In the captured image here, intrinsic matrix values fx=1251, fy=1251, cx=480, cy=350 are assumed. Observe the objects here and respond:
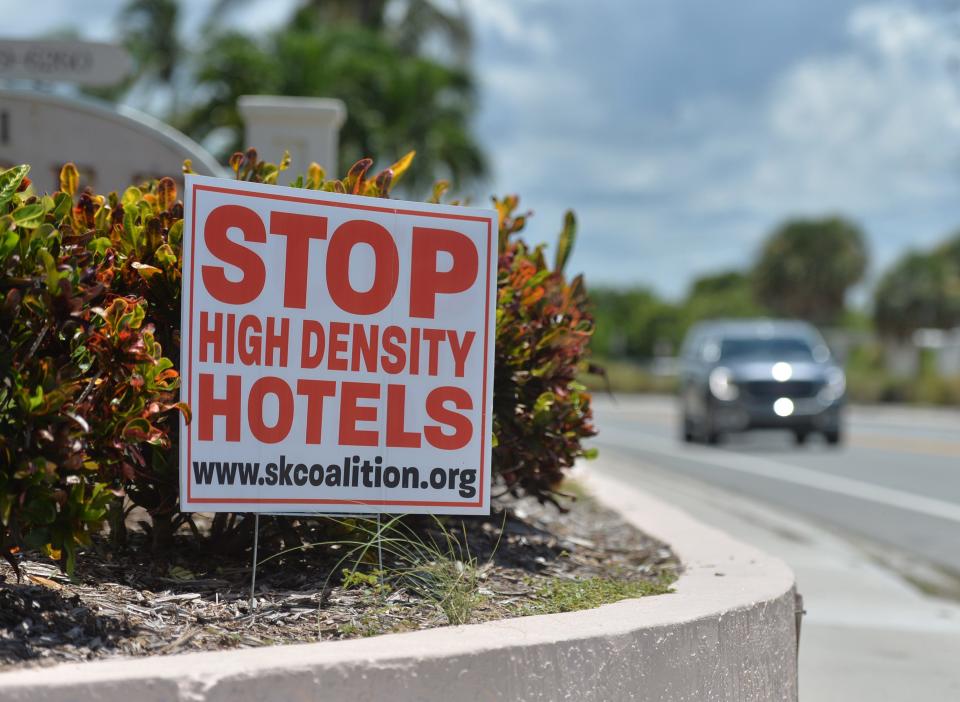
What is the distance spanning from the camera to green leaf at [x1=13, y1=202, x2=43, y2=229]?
363 centimetres

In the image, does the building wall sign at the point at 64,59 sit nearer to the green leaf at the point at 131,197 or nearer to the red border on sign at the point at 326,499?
the green leaf at the point at 131,197

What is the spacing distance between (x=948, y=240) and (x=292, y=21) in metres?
73.7

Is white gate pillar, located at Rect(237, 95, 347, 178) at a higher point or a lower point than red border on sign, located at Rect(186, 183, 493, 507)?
higher

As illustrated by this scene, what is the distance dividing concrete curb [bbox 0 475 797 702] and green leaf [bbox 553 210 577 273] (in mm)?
1933

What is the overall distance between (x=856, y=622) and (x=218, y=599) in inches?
165

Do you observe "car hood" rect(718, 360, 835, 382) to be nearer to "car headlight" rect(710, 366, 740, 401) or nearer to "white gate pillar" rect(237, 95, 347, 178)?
"car headlight" rect(710, 366, 740, 401)

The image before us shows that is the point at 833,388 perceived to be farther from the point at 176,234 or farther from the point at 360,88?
the point at 176,234

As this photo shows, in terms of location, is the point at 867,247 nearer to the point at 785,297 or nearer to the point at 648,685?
the point at 785,297

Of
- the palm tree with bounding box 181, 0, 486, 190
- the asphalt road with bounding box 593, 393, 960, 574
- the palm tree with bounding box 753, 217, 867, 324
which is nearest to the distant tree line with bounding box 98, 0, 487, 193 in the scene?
the palm tree with bounding box 181, 0, 486, 190

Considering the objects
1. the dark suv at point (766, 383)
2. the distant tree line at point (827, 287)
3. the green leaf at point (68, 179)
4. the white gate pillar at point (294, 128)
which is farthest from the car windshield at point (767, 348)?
the distant tree line at point (827, 287)

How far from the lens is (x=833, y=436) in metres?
19.2

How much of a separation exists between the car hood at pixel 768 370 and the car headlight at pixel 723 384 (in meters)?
0.09

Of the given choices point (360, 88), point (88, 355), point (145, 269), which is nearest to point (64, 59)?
point (145, 269)

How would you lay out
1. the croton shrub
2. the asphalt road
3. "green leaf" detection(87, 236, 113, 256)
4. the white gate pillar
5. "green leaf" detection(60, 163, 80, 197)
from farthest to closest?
the asphalt road → the white gate pillar → "green leaf" detection(60, 163, 80, 197) → "green leaf" detection(87, 236, 113, 256) → the croton shrub
